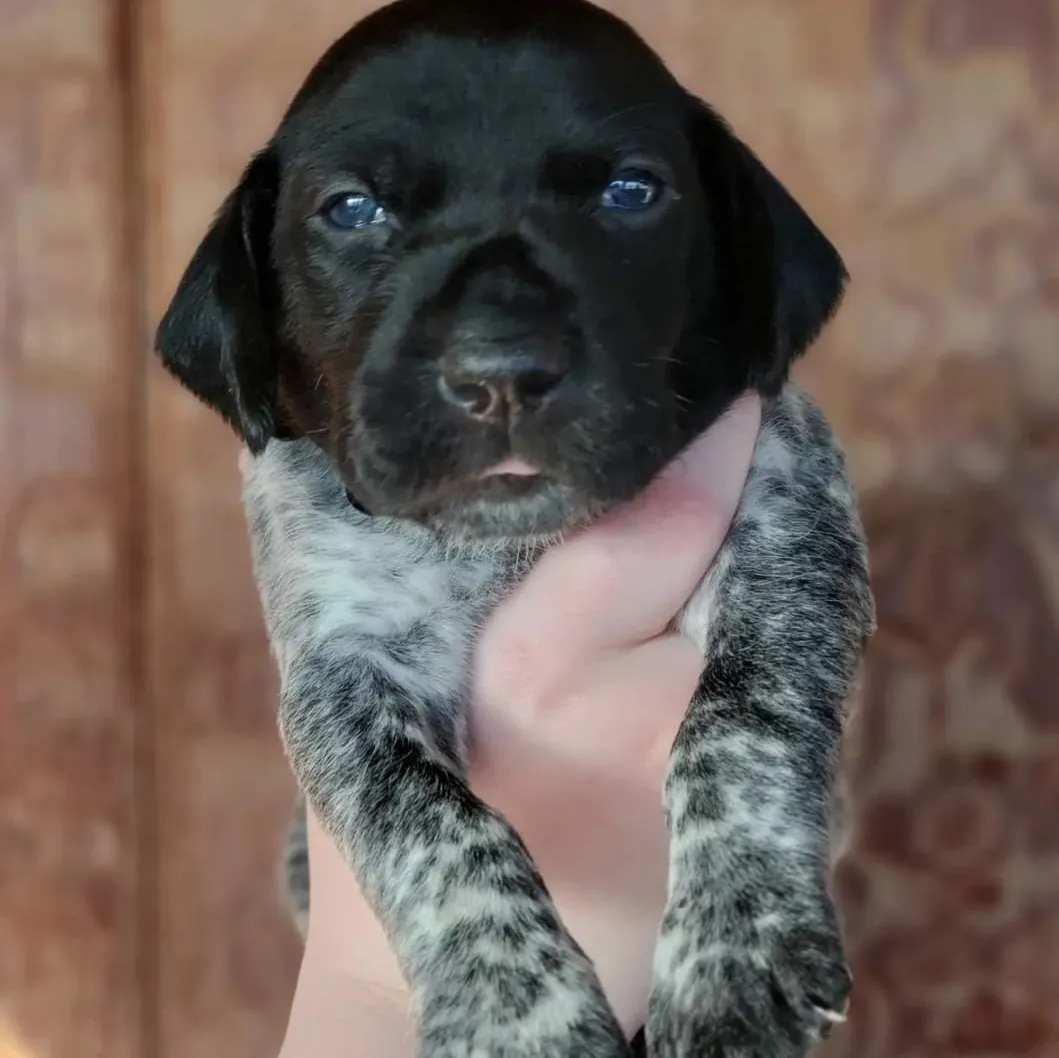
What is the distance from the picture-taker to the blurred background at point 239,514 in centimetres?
322

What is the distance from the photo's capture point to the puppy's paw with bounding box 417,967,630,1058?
1.51m

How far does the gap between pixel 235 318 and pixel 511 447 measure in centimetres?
71

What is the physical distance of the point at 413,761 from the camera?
1899 mm

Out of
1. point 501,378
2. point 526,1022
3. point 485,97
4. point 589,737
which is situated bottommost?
point 589,737

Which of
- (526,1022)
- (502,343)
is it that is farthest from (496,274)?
(526,1022)

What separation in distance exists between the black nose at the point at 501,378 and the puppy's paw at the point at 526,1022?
2.43 ft

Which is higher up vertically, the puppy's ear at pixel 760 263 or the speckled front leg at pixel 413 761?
the puppy's ear at pixel 760 263

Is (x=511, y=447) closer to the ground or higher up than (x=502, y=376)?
closer to the ground

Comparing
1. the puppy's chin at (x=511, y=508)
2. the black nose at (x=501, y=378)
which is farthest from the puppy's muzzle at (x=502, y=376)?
the puppy's chin at (x=511, y=508)

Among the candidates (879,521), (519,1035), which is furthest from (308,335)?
(879,521)

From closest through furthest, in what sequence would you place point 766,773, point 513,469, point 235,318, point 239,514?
point 513,469
point 766,773
point 235,318
point 239,514

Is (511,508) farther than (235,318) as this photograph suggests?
No

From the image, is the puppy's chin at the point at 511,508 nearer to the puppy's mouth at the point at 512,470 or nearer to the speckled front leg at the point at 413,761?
the puppy's mouth at the point at 512,470

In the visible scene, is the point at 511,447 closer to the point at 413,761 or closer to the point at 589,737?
the point at 413,761
